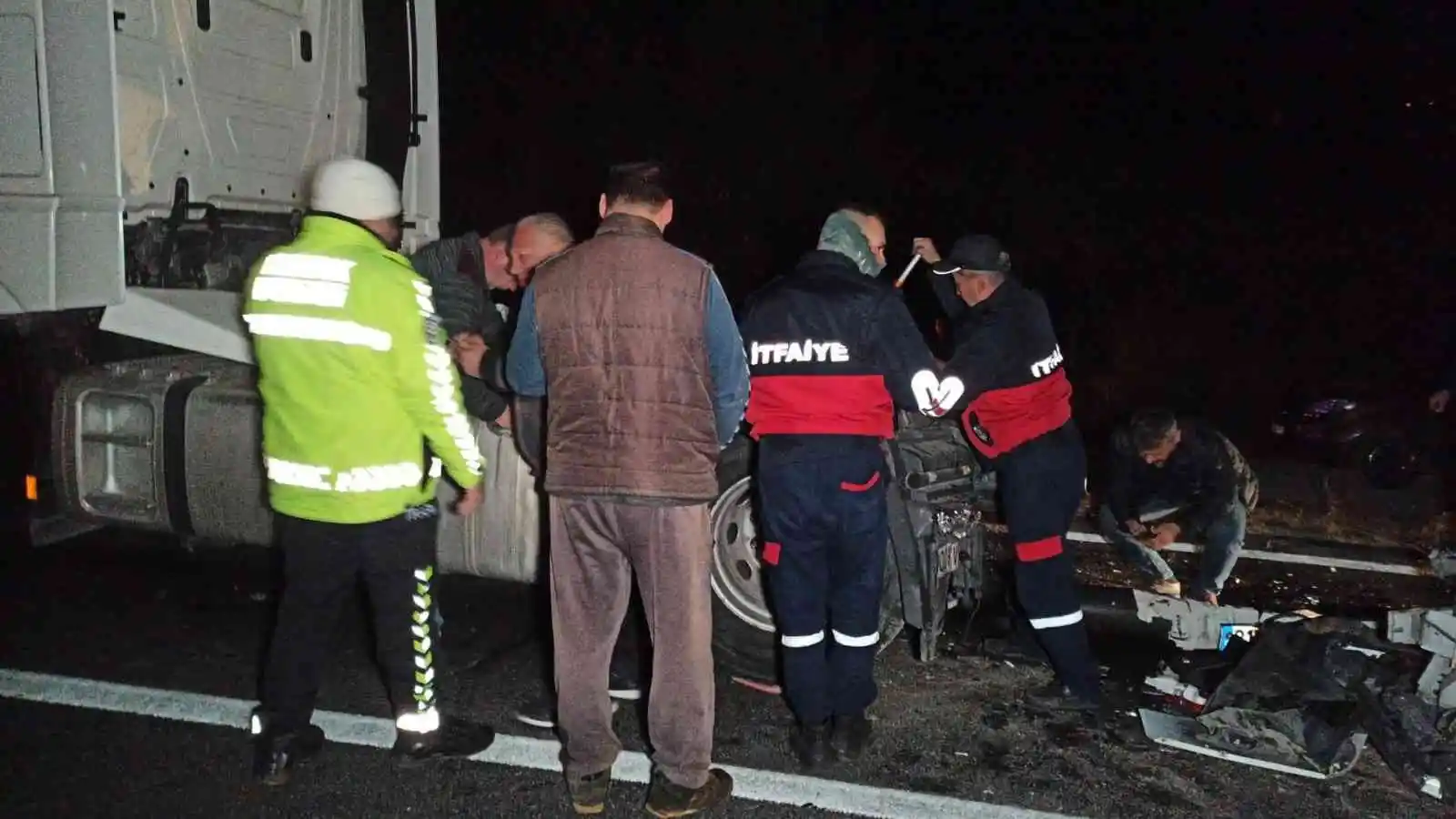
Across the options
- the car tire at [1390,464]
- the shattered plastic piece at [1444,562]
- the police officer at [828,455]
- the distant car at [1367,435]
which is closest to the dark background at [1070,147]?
the distant car at [1367,435]

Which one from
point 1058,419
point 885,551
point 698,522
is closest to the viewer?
point 698,522

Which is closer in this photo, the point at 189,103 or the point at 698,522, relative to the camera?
the point at 698,522

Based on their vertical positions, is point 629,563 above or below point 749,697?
above

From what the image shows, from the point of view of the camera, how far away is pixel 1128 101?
1642 centimetres

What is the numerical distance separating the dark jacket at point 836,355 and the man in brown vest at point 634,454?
42cm

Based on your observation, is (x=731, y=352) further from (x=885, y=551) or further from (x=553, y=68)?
(x=553, y=68)

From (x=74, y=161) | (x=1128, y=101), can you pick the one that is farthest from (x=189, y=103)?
(x=1128, y=101)

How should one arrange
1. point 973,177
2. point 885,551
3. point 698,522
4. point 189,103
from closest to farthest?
point 698,522 < point 885,551 < point 189,103 < point 973,177

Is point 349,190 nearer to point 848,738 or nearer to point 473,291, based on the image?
point 473,291

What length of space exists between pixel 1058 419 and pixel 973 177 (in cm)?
1257

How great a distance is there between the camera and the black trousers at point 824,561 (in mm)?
3883

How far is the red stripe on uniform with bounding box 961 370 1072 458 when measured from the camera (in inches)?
172

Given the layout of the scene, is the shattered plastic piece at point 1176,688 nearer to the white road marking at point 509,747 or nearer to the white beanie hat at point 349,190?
the white road marking at point 509,747

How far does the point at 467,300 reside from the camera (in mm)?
4660
